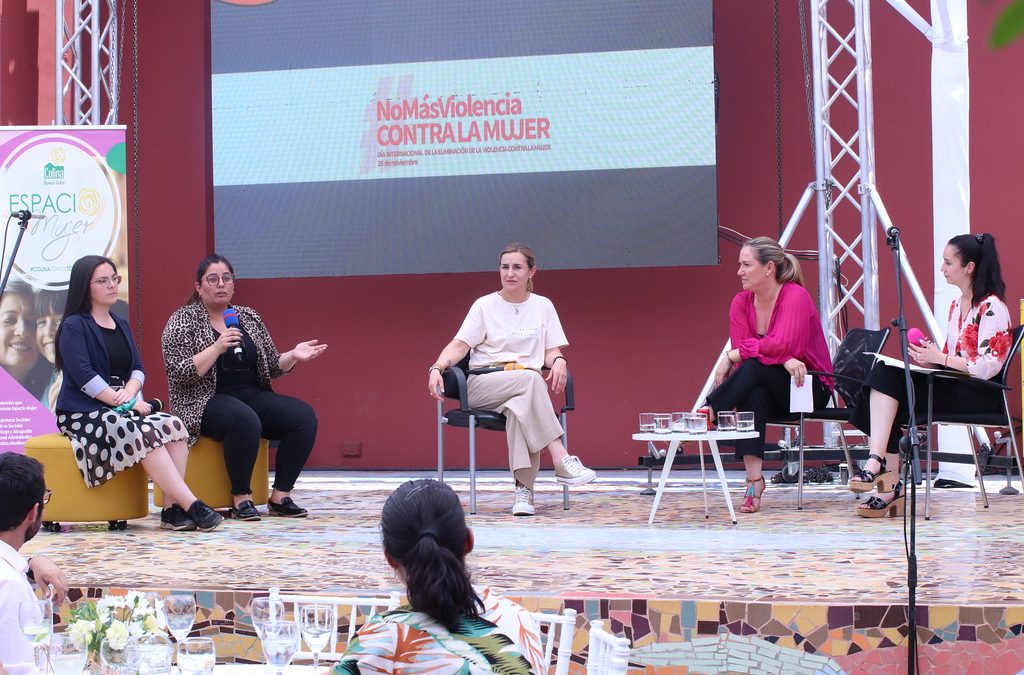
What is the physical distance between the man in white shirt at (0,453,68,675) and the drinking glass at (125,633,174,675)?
21 cm

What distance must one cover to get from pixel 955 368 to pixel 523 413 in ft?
5.10

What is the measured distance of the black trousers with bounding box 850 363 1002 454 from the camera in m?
3.93

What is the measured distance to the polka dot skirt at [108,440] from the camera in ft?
12.8

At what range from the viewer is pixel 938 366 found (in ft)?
13.5

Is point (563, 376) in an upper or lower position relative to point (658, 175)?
lower

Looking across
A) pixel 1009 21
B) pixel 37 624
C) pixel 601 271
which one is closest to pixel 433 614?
pixel 37 624

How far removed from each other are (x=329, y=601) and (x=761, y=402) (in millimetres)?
2563

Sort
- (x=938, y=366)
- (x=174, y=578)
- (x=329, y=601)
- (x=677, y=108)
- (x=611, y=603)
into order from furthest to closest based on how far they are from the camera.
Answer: (x=677, y=108)
(x=938, y=366)
(x=174, y=578)
(x=611, y=603)
(x=329, y=601)

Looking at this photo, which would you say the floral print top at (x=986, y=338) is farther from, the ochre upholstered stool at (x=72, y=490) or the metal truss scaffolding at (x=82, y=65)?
the metal truss scaffolding at (x=82, y=65)

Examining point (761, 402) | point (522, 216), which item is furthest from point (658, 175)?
point (761, 402)

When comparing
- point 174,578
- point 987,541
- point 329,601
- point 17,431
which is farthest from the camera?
point 17,431

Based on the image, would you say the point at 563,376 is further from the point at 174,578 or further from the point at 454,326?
the point at 454,326

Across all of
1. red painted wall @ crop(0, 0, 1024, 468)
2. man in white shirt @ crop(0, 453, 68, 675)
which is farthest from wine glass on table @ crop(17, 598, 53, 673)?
Result: red painted wall @ crop(0, 0, 1024, 468)

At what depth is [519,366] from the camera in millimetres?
4391
